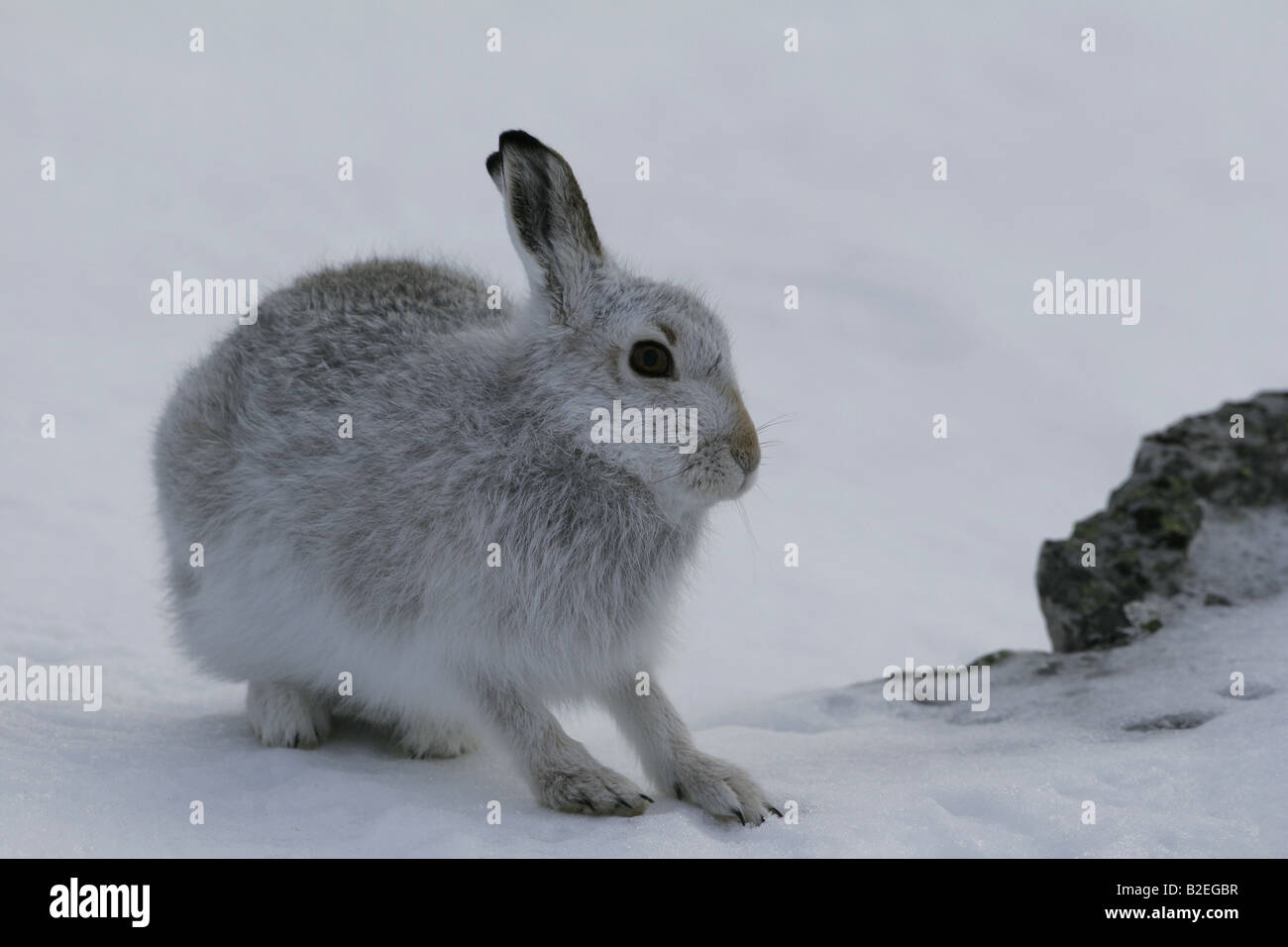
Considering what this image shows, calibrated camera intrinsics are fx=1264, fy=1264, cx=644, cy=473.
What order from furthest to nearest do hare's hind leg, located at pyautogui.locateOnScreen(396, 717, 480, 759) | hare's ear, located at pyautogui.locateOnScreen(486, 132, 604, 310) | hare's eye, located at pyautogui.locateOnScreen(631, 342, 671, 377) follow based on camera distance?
hare's hind leg, located at pyautogui.locateOnScreen(396, 717, 480, 759), hare's ear, located at pyautogui.locateOnScreen(486, 132, 604, 310), hare's eye, located at pyautogui.locateOnScreen(631, 342, 671, 377)

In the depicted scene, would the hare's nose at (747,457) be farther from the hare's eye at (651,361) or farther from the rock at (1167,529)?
the rock at (1167,529)

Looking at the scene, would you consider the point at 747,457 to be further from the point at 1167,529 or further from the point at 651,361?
the point at 1167,529

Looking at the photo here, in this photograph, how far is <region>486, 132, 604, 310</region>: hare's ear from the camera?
415 centimetres

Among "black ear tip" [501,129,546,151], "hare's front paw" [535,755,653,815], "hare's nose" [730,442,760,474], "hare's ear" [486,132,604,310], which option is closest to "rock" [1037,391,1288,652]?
"hare's nose" [730,442,760,474]

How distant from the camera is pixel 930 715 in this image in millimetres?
5406

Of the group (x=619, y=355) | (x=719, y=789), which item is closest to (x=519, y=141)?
(x=619, y=355)

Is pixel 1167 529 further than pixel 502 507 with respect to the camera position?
Yes

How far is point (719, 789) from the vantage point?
3.96 m

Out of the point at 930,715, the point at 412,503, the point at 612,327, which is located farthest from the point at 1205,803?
the point at 412,503

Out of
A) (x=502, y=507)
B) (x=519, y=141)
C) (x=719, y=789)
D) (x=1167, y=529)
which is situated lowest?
(x=719, y=789)

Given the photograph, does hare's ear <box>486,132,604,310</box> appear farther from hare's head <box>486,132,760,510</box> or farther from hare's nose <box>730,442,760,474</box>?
hare's nose <box>730,442,760,474</box>

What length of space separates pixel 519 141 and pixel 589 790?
205cm
